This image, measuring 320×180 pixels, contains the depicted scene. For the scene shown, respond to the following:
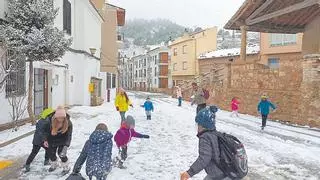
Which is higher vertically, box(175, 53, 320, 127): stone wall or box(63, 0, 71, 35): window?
box(63, 0, 71, 35): window

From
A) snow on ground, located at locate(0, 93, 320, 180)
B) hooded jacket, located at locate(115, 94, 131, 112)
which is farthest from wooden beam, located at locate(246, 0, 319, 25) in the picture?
hooded jacket, located at locate(115, 94, 131, 112)

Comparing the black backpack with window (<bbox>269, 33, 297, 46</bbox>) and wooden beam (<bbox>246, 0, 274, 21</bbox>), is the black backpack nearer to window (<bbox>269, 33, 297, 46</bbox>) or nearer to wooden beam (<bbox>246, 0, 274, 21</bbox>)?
wooden beam (<bbox>246, 0, 274, 21</bbox>)

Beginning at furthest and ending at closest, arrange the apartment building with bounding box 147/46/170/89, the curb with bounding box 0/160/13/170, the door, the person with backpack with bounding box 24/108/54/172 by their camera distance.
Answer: the apartment building with bounding box 147/46/170/89 < the door < the curb with bounding box 0/160/13/170 < the person with backpack with bounding box 24/108/54/172

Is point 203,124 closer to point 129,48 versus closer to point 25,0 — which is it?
point 25,0

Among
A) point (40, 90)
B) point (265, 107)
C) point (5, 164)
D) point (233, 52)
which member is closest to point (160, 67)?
point (233, 52)

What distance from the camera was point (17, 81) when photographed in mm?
12648

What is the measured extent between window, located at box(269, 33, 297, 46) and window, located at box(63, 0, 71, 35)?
60.8 ft

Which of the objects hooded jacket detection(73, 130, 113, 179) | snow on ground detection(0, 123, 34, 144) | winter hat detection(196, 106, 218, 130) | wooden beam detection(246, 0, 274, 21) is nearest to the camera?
winter hat detection(196, 106, 218, 130)

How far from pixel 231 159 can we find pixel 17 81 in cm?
1007

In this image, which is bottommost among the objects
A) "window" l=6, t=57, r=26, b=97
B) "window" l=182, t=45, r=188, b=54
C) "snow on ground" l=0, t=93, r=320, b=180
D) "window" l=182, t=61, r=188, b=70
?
"snow on ground" l=0, t=93, r=320, b=180

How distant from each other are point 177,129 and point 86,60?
12.1 meters

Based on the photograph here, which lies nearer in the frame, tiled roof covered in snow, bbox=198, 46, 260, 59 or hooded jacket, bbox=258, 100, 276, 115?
hooded jacket, bbox=258, 100, 276, 115

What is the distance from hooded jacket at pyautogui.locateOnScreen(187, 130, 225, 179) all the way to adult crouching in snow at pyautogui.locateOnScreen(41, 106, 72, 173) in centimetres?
333

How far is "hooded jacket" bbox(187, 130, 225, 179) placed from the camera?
3936 mm
